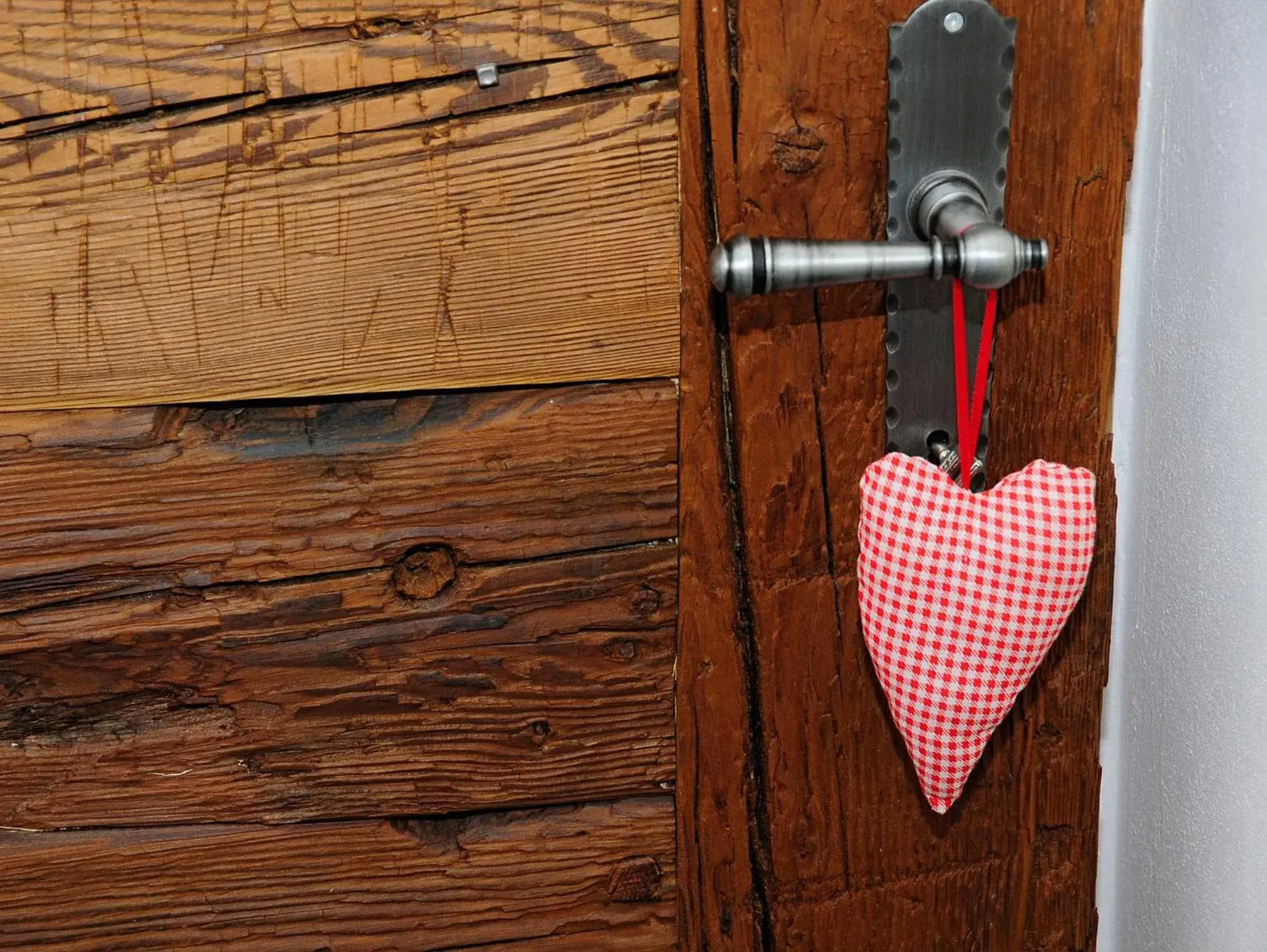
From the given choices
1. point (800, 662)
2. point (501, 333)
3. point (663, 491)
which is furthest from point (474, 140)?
point (800, 662)

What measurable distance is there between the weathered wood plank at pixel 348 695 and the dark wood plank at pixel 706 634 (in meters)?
0.02

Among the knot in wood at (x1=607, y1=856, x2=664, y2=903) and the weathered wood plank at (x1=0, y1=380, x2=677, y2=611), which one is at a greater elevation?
the weathered wood plank at (x1=0, y1=380, x2=677, y2=611)

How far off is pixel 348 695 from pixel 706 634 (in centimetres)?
20

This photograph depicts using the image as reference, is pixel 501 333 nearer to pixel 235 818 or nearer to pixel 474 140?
pixel 474 140

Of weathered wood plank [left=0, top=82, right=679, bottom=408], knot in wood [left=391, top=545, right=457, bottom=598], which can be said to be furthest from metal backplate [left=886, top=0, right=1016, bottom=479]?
knot in wood [left=391, top=545, right=457, bottom=598]

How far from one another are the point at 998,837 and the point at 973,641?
0.58ft

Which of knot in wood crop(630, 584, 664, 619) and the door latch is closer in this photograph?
the door latch

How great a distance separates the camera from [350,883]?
2.02ft

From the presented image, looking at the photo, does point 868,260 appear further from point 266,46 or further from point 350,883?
point 350,883

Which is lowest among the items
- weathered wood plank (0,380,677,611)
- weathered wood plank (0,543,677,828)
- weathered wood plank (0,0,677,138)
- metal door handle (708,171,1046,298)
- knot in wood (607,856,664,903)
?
knot in wood (607,856,664,903)

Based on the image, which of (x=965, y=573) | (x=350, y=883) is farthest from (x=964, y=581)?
(x=350, y=883)

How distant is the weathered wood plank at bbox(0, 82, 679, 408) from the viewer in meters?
0.50

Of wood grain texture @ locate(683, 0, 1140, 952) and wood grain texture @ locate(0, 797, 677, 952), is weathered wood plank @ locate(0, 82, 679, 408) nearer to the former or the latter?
wood grain texture @ locate(683, 0, 1140, 952)

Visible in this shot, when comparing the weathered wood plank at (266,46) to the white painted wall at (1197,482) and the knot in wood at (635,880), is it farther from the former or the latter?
the knot in wood at (635,880)
